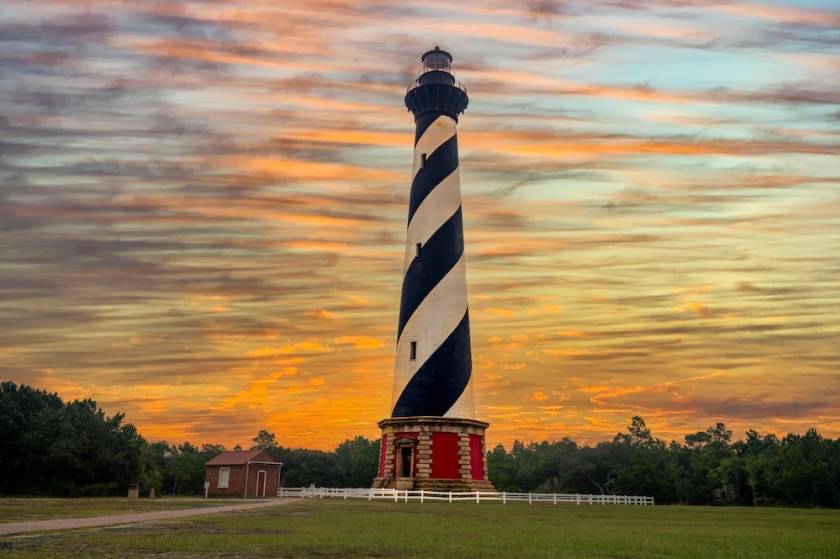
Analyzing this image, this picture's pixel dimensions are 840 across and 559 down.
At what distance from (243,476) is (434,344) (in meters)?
19.6

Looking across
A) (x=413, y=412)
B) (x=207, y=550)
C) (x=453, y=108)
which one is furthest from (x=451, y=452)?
(x=207, y=550)

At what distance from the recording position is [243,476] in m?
51.3

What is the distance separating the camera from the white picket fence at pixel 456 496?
37.1 m

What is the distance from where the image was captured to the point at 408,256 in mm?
46125

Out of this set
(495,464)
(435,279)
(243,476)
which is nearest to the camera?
(435,279)

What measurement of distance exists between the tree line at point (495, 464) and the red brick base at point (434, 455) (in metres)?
17.9

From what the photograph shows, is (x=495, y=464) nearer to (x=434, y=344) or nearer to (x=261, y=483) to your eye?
(x=261, y=483)

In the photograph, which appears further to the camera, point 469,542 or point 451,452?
point 451,452

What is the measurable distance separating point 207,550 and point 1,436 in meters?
36.8

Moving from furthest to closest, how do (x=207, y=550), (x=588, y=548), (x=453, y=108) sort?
(x=453, y=108)
(x=588, y=548)
(x=207, y=550)

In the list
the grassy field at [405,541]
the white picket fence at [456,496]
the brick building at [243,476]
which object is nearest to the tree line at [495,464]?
the brick building at [243,476]

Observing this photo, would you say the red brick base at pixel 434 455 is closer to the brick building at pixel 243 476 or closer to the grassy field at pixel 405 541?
the brick building at pixel 243 476

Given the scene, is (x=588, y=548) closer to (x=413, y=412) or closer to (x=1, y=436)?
(x=413, y=412)

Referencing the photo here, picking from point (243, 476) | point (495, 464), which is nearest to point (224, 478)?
point (243, 476)
